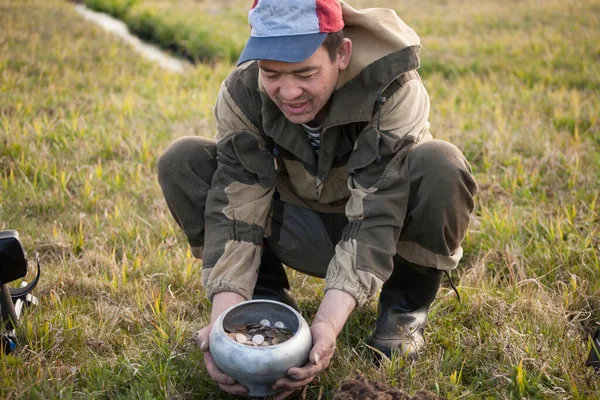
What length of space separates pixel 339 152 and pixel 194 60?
5.92m

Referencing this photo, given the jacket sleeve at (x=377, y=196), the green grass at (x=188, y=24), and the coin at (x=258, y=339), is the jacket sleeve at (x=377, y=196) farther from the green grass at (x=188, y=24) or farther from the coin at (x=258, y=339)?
the green grass at (x=188, y=24)

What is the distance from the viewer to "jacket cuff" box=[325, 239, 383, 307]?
225cm

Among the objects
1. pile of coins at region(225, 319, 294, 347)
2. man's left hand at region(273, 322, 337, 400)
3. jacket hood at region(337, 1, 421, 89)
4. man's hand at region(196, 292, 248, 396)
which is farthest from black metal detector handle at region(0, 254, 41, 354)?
jacket hood at region(337, 1, 421, 89)

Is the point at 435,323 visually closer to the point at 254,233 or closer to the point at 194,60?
the point at 254,233

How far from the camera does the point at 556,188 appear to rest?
393 centimetres

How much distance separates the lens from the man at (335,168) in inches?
88.4

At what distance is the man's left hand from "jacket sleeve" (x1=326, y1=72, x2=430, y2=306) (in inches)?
7.1

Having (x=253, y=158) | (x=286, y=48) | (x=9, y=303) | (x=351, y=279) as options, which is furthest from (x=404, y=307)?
(x=9, y=303)

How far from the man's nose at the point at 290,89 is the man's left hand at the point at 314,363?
2.53 feet

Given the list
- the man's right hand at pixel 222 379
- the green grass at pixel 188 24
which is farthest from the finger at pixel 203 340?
the green grass at pixel 188 24

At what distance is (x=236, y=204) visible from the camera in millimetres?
2479

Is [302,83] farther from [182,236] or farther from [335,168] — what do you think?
[182,236]

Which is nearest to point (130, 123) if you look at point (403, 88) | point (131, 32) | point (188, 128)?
point (188, 128)

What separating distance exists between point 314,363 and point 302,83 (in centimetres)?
94
